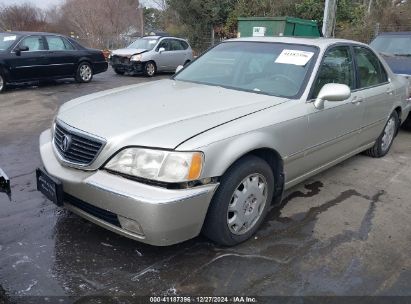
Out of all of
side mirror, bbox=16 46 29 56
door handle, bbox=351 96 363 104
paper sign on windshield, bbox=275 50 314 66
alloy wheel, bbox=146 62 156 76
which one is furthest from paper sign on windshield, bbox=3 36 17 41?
door handle, bbox=351 96 363 104

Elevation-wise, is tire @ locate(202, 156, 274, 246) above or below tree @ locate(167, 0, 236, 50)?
below

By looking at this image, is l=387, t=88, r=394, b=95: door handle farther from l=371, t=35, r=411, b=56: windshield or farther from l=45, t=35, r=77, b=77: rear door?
l=45, t=35, r=77, b=77: rear door

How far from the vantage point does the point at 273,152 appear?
3424 millimetres

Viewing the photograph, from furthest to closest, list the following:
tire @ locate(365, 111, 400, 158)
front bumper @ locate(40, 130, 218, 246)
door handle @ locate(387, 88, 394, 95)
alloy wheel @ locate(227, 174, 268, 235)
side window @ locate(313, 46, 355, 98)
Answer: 1. tire @ locate(365, 111, 400, 158)
2. door handle @ locate(387, 88, 394, 95)
3. side window @ locate(313, 46, 355, 98)
4. alloy wheel @ locate(227, 174, 268, 235)
5. front bumper @ locate(40, 130, 218, 246)

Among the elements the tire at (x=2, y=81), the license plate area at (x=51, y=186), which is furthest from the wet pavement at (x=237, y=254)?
the tire at (x=2, y=81)

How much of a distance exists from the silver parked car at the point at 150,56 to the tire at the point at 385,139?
10.3 meters

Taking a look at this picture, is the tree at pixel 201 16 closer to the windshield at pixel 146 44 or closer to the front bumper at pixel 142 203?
the windshield at pixel 146 44

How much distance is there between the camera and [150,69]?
1489 cm

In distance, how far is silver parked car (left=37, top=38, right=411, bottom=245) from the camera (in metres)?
2.75

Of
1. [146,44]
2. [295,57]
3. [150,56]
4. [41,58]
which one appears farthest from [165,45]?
[295,57]

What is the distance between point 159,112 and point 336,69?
207 centimetres

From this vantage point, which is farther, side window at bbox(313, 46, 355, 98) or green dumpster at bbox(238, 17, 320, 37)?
green dumpster at bbox(238, 17, 320, 37)

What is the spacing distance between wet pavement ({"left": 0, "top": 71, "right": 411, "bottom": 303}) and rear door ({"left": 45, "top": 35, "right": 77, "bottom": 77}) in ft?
24.7

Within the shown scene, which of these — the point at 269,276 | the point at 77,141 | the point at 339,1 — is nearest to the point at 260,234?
the point at 269,276
